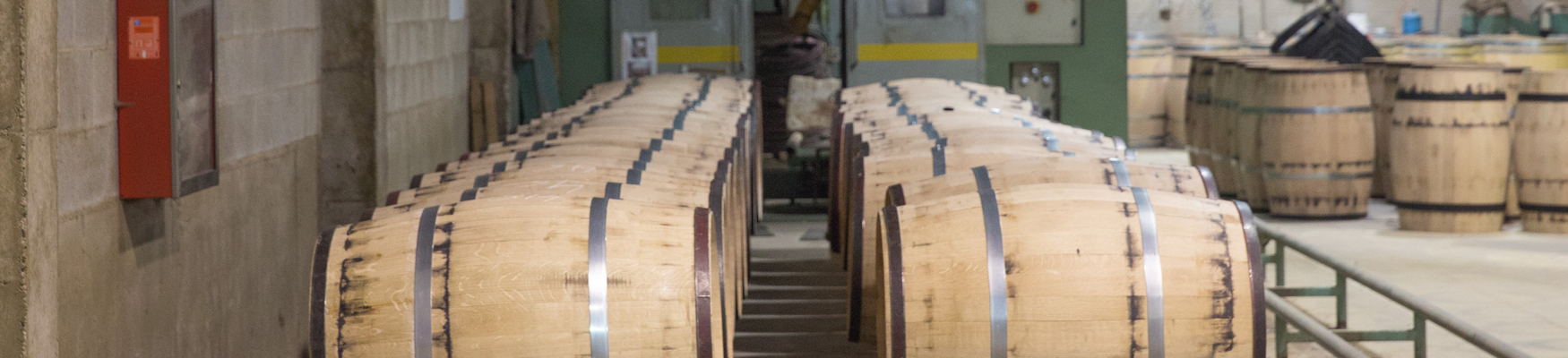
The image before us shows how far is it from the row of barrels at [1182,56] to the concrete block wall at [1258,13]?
2035 millimetres

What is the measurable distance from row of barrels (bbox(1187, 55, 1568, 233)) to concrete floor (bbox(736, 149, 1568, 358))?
0.70 ft

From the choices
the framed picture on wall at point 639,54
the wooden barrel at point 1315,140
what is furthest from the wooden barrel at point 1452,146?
the framed picture on wall at point 639,54

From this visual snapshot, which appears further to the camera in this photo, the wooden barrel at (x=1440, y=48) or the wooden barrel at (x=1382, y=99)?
the wooden barrel at (x=1440, y=48)

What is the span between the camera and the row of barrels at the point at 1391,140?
9.18 metres

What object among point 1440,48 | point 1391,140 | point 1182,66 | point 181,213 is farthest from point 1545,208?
point 181,213

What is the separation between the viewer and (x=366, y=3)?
7113 millimetres

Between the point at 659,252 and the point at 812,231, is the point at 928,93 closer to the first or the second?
the point at 812,231

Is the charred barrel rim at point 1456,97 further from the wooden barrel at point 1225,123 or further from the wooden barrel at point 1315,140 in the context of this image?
the wooden barrel at point 1225,123

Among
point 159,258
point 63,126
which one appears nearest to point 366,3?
point 159,258

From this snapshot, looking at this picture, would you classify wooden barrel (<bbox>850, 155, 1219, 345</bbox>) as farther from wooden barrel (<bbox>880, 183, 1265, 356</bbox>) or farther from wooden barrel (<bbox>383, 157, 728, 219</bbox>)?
wooden barrel (<bbox>880, 183, 1265, 356</bbox>)

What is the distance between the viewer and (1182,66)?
1645 centimetres

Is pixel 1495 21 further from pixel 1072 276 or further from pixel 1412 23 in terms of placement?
pixel 1072 276

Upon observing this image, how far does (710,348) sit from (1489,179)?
771 cm

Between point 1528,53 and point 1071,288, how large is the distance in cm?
1425
